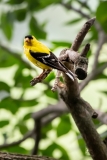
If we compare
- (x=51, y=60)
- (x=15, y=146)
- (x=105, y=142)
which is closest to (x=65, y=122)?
(x=15, y=146)

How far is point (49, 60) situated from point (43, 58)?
1 centimetres

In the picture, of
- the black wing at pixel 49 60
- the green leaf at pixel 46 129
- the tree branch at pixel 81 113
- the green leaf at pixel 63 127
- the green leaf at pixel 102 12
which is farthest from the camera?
the green leaf at pixel 46 129

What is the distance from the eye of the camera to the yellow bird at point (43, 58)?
56cm

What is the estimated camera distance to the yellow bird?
1.83 feet

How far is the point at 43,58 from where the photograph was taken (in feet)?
1.88

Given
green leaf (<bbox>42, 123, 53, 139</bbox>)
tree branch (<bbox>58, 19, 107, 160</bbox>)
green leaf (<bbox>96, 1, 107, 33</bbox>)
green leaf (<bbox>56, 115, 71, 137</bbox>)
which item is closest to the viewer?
tree branch (<bbox>58, 19, 107, 160</bbox>)

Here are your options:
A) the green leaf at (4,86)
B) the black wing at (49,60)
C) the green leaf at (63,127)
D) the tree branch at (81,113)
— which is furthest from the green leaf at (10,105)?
the black wing at (49,60)

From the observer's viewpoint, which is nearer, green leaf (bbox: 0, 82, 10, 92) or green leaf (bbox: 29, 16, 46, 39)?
green leaf (bbox: 0, 82, 10, 92)

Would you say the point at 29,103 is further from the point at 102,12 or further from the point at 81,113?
the point at 81,113

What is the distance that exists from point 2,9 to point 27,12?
0.09 m

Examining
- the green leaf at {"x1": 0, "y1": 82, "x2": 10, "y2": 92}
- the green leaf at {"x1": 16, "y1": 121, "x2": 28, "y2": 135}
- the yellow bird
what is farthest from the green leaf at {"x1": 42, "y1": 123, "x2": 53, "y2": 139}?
the yellow bird

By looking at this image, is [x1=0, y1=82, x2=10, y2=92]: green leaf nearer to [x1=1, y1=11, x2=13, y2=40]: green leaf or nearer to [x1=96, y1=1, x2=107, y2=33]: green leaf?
[x1=1, y1=11, x2=13, y2=40]: green leaf

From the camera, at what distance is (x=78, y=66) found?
21.3 inches

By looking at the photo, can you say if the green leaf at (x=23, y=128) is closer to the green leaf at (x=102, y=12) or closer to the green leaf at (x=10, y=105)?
the green leaf at (x=10, y=105)
